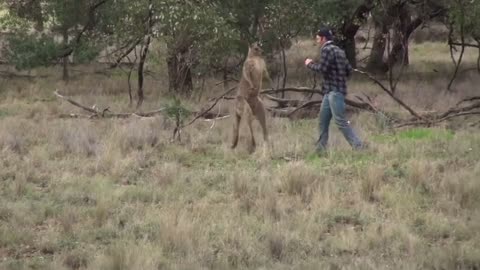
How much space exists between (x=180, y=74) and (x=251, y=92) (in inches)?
276

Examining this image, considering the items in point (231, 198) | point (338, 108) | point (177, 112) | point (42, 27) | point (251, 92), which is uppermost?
point (42, 27)

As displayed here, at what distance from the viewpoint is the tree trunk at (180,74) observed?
16.5 m

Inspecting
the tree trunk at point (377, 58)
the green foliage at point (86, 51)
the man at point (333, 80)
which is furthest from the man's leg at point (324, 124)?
the tree trunk at point (377, 58)

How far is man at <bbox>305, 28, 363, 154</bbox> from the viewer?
9.95m

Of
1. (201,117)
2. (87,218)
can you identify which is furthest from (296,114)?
(87,218)

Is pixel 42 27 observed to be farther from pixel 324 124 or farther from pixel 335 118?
pixel 335 118

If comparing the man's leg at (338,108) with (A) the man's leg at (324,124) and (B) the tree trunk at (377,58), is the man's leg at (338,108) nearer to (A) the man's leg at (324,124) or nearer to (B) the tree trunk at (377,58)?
(A) the man's leg at (324,124)

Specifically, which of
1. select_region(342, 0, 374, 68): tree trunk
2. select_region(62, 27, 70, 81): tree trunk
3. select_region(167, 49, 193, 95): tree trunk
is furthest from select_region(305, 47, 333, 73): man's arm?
select_region(62, 27, 70, 81): tree trunk

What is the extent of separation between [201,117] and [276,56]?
8124 mm

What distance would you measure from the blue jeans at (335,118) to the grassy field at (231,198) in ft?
0.69

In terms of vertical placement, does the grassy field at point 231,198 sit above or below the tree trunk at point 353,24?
below

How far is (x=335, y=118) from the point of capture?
399 inches

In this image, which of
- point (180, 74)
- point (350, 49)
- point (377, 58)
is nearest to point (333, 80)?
point (180, 74)

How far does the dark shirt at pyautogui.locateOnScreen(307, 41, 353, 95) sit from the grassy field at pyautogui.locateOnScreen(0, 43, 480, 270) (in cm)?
94
